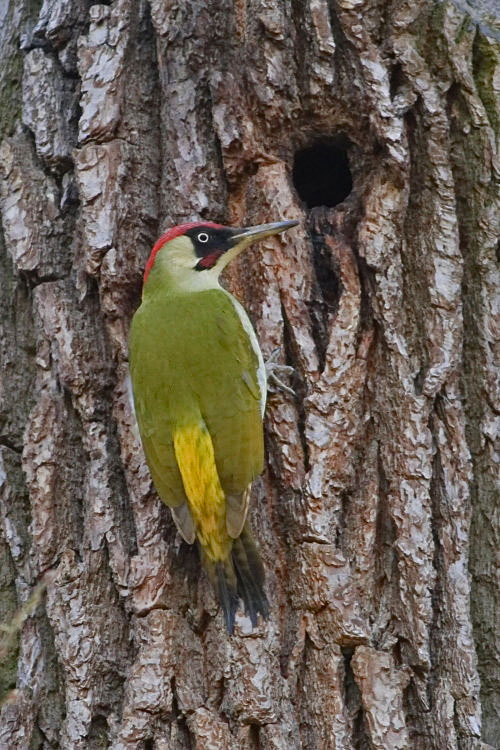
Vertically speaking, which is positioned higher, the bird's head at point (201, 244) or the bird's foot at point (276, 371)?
the bird's head at point (201, 244)

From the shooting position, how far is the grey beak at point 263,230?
3.56m

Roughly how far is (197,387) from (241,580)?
2.48ft

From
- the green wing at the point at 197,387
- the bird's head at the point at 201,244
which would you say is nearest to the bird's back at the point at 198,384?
the green wing at the point at 197,387

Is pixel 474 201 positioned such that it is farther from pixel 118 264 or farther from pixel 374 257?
pixel 118 264

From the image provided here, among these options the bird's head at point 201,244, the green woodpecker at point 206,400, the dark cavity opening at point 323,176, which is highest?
the dark cavity opening at point 323,176

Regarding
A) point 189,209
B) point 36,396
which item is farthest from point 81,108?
point 36,396

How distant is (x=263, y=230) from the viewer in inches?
141

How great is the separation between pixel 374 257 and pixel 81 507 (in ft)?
4.46

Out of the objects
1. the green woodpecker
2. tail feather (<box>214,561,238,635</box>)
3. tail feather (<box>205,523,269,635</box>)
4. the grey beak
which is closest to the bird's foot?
the green woodpecker

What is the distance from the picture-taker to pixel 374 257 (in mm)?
3562

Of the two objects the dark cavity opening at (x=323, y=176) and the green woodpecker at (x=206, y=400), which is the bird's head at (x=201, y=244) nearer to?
the green woodpecker at (x=206, y=400)

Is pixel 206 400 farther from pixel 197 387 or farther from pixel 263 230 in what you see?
pixel 263 230

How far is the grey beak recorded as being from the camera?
3.56 metres

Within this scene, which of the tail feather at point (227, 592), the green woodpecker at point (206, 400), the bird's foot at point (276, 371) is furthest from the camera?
the bird's foot at point (276, 371)
